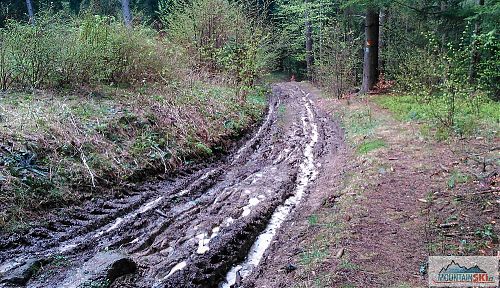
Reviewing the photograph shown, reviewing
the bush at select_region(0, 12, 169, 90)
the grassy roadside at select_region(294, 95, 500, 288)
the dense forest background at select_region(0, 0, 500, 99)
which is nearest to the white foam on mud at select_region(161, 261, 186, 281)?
the grassy roadside at select_region(294, 95, 500, 288)

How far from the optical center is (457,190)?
5852 millimetres

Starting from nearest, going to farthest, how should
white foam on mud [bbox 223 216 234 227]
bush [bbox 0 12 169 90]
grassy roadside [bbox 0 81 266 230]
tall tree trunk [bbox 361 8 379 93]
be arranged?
white foam on mud [bbox 223 216 234 227] → grassy roadside [bbox 0 81 266 230] → bush [bbox 0 12 169 90] → tall tree trunk [bbox 361 8 379 93]

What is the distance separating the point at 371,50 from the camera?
15125 mm

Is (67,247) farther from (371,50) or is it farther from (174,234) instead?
(371,50)

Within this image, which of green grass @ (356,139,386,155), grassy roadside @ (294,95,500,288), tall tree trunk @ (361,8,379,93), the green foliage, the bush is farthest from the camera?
the green foliage

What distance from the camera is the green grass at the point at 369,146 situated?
869 centimetres

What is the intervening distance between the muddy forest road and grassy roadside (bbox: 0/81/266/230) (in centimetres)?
52

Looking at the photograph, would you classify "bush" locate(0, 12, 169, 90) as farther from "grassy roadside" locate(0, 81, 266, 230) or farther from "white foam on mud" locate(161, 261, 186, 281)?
"white foam on mud" locate(161, 261, 186, 281)

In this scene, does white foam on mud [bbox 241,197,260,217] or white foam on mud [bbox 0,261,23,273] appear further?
white foam on mud [bbox 241,197,260,217]

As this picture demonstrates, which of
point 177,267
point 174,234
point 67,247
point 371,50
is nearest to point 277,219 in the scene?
point 174,234

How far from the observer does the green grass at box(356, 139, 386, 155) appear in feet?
28.5

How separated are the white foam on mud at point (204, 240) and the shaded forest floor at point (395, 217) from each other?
30.9 inches

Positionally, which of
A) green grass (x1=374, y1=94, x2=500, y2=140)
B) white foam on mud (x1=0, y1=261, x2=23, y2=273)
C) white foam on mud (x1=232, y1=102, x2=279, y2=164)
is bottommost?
white foam on mud (x1=0, y1=261, x2=23, y2=273)

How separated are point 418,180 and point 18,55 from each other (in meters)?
8.92
